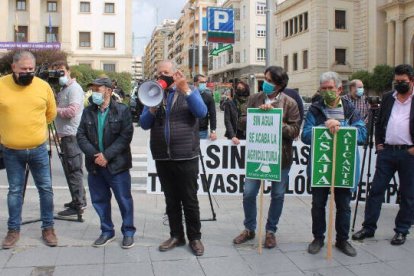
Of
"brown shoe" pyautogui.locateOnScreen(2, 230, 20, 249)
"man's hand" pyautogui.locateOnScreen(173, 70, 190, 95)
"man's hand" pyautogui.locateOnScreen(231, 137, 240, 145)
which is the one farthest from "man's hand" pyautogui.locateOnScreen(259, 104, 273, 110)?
"brown shoe" pyautogui.locateOnScreen(2, 230, 20, 249)

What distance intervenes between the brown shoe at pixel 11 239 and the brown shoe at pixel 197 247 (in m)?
1.97

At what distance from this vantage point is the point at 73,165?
22.9 feet

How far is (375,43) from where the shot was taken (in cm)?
4931

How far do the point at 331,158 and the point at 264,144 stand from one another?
730mm

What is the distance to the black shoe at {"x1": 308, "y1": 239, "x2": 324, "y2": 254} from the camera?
18.1ft

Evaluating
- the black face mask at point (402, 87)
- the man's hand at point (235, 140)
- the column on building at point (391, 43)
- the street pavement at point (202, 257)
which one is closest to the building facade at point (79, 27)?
the column on building at point (391, 43)

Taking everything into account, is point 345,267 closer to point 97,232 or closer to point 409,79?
point 409,79

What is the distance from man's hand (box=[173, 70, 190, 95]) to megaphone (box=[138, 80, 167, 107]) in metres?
0.12

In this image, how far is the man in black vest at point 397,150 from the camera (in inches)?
230

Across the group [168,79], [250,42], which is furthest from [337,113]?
[250,42]

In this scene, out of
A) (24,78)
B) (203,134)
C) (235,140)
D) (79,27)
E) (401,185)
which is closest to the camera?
(24,78)

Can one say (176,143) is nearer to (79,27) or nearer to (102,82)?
(102,82)

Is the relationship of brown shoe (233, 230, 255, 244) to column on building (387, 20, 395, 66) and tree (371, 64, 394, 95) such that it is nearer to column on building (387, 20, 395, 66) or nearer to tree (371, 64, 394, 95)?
tree (371, 64, 394, 95)

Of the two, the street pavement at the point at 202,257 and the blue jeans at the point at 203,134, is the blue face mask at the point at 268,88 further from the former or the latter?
the blue jeans at the point at 203,134
